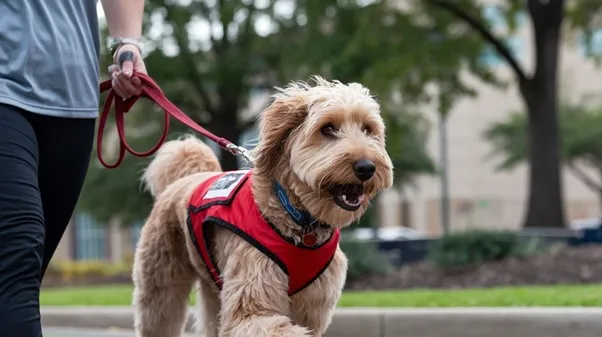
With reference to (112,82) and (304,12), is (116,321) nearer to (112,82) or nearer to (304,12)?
(112,82)

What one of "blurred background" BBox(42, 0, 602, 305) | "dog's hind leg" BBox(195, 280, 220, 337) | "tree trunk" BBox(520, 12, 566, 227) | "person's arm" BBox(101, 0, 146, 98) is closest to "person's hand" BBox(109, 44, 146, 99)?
"person's arm" BBox(101, 0, 146, 98)

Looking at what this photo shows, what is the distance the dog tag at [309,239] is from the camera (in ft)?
14.2

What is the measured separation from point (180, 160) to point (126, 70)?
180 centimetres

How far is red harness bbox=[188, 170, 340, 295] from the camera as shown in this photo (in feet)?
14.2

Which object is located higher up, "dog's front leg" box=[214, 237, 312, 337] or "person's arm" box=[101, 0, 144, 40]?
"person's arm" box=[101, 0, 144, 40]

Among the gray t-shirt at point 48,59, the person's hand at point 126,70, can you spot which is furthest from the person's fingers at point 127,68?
the gray t-shirt at point 48,59

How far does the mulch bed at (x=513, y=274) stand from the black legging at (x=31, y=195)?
32.9 feet

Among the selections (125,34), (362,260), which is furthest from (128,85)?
(362,260)

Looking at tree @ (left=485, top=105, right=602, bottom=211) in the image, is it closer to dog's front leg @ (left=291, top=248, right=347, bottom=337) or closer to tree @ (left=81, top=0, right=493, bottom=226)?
tree @ (left=81, top=0, right=493, bottom=226)

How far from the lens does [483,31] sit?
19406 millimetres

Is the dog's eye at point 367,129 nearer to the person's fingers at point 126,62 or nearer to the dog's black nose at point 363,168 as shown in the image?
the dog's black nose at point 363,168

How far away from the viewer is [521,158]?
45500 millimetres

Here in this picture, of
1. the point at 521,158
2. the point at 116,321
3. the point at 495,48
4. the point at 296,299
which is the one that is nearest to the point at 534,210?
the point at 495,48

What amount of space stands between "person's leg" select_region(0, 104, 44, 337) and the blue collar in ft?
4.78
